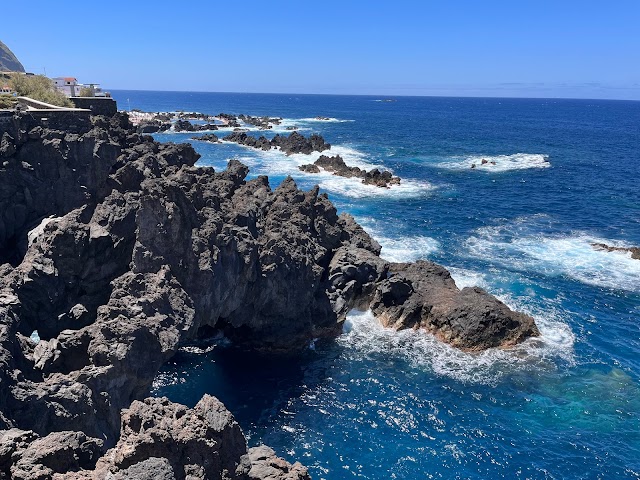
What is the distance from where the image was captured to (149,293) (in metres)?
24.8

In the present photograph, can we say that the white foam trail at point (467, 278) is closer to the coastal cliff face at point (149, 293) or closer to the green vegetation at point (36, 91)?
the coastal cliff face at point (149, 293)

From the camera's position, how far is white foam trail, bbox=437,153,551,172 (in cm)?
11006

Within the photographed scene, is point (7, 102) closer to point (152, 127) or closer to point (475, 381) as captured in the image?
point (475, 381)

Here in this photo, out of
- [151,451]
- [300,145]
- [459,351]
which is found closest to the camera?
[151,451]

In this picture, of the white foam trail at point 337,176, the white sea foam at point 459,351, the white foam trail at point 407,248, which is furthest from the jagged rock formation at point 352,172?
the white sea foam at point 459,351

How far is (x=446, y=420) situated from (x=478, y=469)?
4192 mm

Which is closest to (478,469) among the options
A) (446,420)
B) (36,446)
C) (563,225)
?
(446,420)

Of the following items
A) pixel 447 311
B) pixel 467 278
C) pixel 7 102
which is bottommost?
pixel 467 278

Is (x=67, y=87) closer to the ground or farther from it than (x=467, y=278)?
farther from it

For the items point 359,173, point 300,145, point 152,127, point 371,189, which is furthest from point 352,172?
point 152,127

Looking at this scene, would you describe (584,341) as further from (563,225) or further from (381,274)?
(563,225)

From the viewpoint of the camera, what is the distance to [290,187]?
46094 mm

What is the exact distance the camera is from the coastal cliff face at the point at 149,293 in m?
14.9

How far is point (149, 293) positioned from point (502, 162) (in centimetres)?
10805
